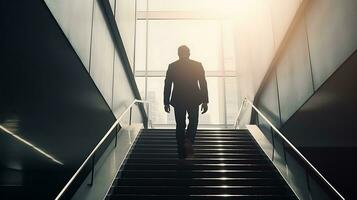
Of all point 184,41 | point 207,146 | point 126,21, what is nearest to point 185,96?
point 207,146

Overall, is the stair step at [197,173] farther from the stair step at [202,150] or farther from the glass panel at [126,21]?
the glass panel at [126,21]

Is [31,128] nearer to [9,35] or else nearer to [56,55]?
[56,55]

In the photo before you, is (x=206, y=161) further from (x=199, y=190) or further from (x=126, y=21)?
(x=126, y=21)

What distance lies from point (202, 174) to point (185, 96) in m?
1.38

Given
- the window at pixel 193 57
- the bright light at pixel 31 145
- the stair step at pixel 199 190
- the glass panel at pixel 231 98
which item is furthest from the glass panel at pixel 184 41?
the stair step at pixel 199 190

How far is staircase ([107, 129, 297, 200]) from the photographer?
18.5 feet

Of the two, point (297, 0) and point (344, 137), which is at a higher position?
point (297, 0)

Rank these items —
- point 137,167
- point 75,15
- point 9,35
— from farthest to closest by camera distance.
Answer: point 137,167 → point 75,15 → point 9,35

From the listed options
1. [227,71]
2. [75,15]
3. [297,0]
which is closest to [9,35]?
[75,15]

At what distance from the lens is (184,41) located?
17562 mm

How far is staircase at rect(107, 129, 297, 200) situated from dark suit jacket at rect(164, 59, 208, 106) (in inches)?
47.8

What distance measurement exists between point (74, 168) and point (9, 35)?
6.09 m

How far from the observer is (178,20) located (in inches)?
708

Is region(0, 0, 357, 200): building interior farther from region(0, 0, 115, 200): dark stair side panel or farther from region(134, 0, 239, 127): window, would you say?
region(134, 0, 239, 127): window
